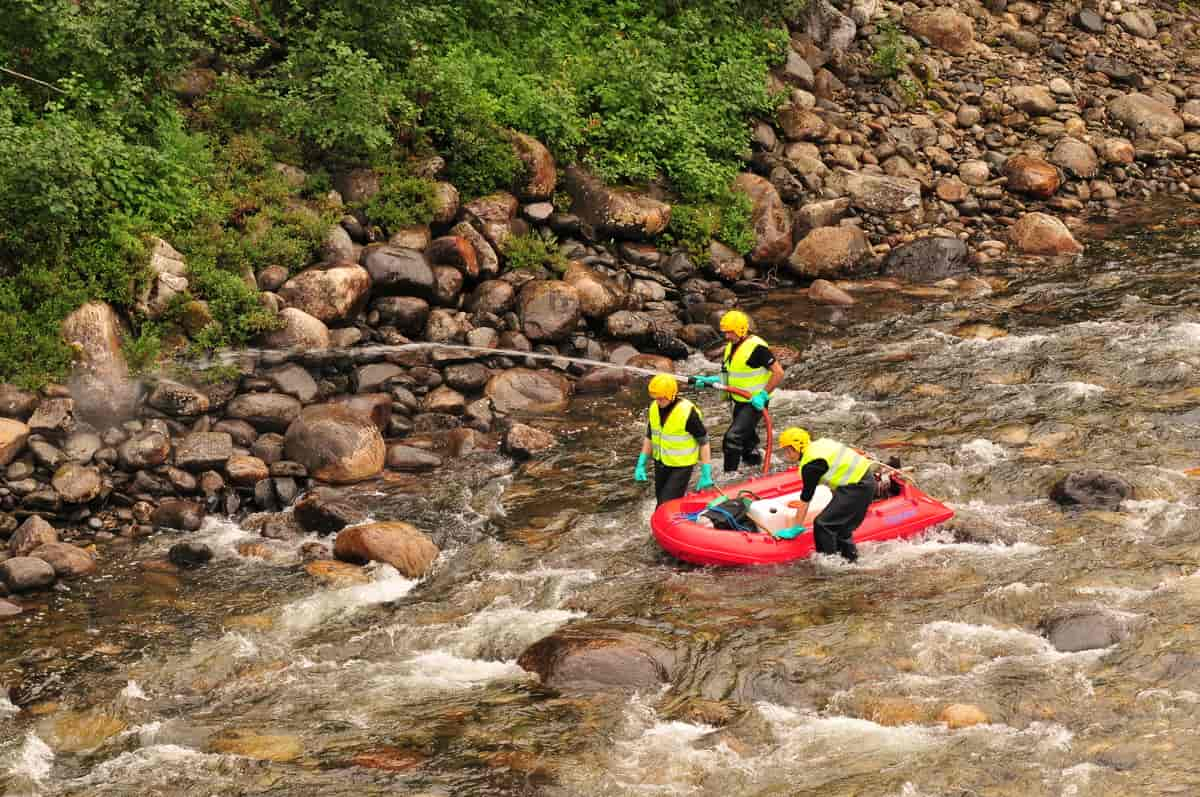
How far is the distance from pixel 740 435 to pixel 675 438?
5.33 ft

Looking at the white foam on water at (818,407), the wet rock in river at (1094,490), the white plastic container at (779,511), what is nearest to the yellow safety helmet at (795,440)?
the white plastic container at (779,511)

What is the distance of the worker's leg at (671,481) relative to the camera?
451 inches

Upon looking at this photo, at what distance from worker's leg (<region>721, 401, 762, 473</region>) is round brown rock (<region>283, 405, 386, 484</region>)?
3919 millimetres

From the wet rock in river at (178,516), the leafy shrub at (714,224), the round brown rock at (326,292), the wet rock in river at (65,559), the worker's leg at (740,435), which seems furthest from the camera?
the leafy shrub at (714,224)

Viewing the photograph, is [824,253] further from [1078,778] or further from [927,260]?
[1078,778]

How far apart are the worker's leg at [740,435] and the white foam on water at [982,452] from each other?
7.40 feet

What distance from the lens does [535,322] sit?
627 inches

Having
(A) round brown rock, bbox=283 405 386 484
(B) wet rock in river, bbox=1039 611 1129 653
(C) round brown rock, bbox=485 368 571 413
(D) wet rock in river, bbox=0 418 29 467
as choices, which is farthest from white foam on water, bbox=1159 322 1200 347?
(D) wet rock in river, bbox=0 418 29 467

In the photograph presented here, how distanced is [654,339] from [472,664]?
759 cm

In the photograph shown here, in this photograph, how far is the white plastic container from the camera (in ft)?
36.4

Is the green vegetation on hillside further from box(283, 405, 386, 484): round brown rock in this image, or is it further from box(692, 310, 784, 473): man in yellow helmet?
box(692, 310, 784, 473): man in yellow helmet

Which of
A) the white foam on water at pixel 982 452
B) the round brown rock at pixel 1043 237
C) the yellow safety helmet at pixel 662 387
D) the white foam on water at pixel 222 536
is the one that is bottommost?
the white foam on water at pixel 222 536

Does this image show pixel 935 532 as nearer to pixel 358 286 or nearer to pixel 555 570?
pixel 555 570

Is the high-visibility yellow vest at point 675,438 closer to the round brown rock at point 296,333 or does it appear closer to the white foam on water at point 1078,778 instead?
the white foam on water at point 1078,778
